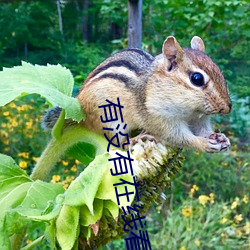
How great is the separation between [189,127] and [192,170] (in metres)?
2.08

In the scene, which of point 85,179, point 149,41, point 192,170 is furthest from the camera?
point 192,170

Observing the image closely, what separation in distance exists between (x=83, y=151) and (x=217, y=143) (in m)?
0.18

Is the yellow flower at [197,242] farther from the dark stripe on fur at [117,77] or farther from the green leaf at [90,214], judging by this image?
the green leaf at [90,214]

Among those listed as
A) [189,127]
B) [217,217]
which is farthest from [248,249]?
[189,127]

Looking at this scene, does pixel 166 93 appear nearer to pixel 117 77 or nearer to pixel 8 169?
pixel 117 77

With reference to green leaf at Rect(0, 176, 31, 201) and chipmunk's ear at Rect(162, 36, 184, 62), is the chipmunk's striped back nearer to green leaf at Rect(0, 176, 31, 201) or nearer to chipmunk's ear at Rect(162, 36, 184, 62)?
chipmunk's ear at Rect(162, 36, 184, 62)

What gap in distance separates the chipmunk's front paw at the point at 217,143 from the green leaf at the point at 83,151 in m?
0.15

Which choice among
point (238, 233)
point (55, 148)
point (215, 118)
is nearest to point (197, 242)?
point (238, 233)

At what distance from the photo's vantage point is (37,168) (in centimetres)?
61

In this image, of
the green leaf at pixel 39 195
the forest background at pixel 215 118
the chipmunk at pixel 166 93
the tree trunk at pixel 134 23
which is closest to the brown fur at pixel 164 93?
the chipmunk at pixel 166 93

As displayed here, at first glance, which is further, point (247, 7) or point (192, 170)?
point (192, 170)

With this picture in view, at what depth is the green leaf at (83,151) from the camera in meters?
0.62

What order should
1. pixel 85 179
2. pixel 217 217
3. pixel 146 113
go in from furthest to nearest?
pixel 217 217, pixel 146 113, pixel 85 179

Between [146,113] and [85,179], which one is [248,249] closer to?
[146,113]
